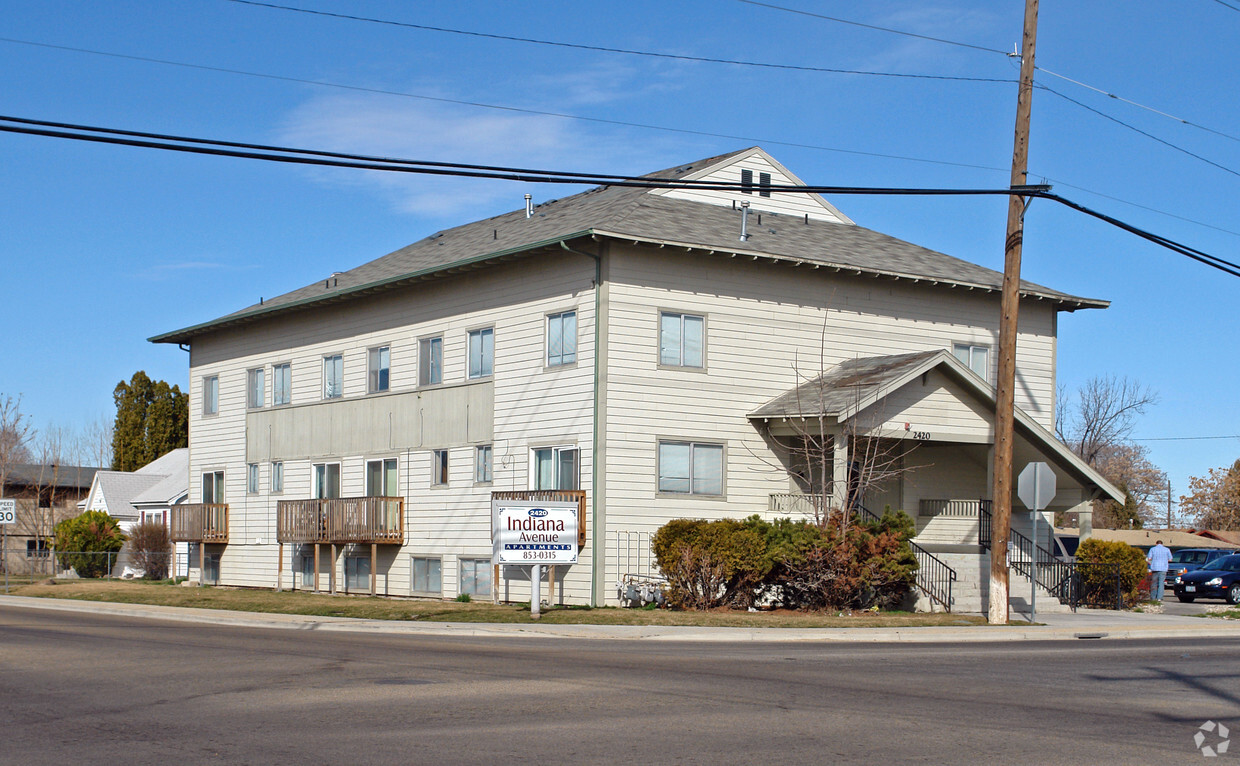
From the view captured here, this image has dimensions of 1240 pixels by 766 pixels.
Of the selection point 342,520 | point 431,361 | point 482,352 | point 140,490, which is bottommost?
point 140,490

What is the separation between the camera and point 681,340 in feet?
93.4

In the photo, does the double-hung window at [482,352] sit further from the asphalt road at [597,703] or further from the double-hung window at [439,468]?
the asphalt road at [597,703]

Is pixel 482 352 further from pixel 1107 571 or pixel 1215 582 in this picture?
pixel 1215 582

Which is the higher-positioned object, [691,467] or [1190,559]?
[691,467]

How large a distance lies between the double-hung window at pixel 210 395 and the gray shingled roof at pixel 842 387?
792 inches

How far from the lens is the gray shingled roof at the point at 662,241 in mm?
28844

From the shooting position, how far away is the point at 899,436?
2781cm

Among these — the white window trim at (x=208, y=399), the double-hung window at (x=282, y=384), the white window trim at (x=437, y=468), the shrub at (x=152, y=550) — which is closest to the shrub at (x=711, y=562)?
the white window trim at (x=437, y=468)

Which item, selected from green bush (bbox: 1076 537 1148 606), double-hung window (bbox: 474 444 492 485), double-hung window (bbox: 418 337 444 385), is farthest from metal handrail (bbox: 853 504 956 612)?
double-hung window (bbox: 418 337 444 385)

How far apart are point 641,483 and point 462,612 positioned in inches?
189

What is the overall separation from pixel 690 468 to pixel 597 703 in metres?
16.7

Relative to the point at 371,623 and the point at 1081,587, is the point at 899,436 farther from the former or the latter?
the point at 371,623

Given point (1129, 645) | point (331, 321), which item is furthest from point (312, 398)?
point (1129, 645)

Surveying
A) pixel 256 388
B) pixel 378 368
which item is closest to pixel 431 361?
pixel 378 368
